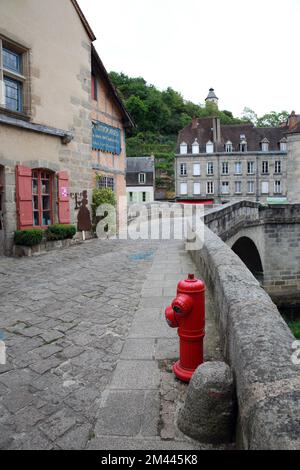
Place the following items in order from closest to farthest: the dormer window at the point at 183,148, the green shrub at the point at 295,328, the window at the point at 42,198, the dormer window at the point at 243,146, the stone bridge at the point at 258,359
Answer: the stone bridge at the point at 258,359 < the window at the point at 42,198 < the green shrub at the point at 295,328 < the dormer window at the point at 243,146 < the dormer window at the point at 183,148

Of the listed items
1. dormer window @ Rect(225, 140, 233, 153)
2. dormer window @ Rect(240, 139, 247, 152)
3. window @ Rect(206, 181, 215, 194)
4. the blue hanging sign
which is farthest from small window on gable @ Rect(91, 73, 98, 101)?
dormer window @ Rect(240, 139, 247, 152)

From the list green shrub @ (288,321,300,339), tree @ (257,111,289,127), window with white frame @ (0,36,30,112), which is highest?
tree @ (257,111,289,127)

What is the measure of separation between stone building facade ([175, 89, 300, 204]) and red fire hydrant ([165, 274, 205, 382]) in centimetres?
4136

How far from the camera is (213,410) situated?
209 cm

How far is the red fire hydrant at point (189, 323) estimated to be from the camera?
2.77m

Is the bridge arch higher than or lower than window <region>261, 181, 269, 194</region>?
lower

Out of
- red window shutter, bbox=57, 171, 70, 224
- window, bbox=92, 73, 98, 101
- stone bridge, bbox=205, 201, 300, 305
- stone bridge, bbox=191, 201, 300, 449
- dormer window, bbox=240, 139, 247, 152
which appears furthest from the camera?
dormer window, bbox=240, 139, 247, 152

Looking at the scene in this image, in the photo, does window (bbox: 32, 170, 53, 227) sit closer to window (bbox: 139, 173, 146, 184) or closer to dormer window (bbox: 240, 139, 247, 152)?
window (bbox: 139, 173, 146, 184)

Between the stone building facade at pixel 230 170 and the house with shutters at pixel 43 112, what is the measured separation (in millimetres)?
31354

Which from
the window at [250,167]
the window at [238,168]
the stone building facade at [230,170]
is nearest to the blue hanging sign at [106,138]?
the stone building facade at [230,170]

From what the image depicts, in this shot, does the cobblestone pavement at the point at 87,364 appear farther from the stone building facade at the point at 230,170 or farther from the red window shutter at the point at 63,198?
the stone building facade at the point at 230,170

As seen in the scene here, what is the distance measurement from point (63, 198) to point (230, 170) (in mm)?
35584

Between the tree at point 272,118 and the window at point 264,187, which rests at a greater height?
the tree at point 272,118

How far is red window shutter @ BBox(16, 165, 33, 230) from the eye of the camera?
8.84 m
